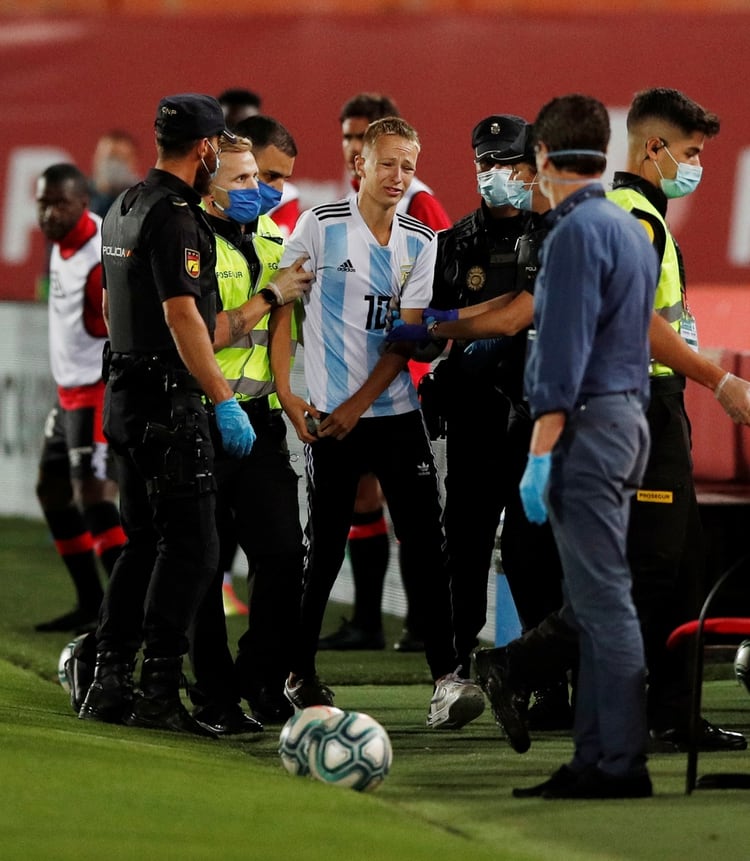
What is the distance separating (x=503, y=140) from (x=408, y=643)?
268 centimetres

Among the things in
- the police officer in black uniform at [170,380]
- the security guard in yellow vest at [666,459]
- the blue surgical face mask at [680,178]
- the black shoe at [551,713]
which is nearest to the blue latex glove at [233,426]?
the police officer in black uniform at [170,380]

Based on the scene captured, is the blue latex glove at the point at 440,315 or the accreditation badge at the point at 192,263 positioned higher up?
the accreditation badge at the point at 192,263

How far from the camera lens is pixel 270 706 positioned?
19.9 ft

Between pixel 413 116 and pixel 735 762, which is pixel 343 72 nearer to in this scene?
pixel 413 116

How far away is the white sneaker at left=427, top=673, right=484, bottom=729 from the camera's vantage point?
5.84m

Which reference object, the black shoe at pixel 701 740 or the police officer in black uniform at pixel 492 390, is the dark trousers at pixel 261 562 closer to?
the police officer in black uniform at pixel 492 390

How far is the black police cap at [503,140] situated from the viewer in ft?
19.1

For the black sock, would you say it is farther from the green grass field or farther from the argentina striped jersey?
the argentina striped jersey

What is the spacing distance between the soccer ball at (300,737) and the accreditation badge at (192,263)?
1302 millimetres

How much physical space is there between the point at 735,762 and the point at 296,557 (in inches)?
59.2

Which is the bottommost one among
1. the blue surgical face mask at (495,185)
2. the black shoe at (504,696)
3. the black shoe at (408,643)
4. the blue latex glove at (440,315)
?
the black shoe at (408,643)

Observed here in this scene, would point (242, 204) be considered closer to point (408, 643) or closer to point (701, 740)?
point (701, 740)

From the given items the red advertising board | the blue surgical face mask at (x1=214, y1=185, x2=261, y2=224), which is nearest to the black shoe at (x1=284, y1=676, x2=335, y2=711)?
the blue surgical face mask at (x1=214, y1=185, x2=261, y2=224)

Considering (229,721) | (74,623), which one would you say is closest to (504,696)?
(229,721)
